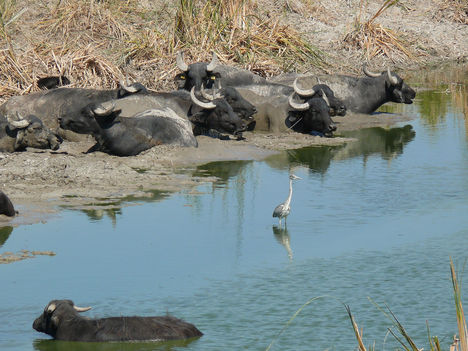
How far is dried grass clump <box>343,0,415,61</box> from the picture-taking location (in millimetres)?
24125

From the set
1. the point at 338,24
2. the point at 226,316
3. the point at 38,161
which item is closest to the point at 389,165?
the point at 38,161

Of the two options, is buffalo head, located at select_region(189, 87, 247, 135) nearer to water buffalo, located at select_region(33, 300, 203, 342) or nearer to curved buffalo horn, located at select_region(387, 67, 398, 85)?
curved buffalo horn, located at select_region(387, 67, 398, 85)

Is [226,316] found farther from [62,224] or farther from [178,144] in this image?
[178,144]

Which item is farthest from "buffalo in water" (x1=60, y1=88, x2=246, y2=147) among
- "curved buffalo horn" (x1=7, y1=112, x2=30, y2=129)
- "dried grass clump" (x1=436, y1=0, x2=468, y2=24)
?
"dried grass clump" (x1=436, y1=0, x2=468, y2=24)

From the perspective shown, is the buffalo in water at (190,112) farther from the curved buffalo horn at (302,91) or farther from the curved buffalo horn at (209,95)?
the curved buffalo horn at (302,91)

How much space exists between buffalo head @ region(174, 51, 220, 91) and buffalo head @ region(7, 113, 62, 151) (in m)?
4.47

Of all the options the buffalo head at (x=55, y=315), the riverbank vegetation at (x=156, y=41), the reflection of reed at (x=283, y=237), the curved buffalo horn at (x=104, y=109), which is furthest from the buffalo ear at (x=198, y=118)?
the buffalo head at (x=55, y=315)

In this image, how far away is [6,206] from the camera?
33.9 feet

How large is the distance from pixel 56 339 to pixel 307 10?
20.3 meters

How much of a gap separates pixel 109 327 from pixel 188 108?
9299mm

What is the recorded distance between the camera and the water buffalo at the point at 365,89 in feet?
61.5

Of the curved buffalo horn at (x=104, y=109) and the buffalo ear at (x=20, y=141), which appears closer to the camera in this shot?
the curved buffalo horn at (x=104, y=109)

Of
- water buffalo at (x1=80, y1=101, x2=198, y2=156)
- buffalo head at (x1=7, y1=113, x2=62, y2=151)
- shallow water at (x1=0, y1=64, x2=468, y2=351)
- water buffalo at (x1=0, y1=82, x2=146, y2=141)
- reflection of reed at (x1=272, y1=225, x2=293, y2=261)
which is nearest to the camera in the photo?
shallow water at (x1=0, y1=64, x2=468, y2=351)

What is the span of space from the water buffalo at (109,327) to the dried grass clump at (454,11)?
23.1 meters
